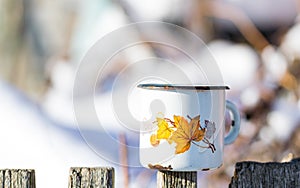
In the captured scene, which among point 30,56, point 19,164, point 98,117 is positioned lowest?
point 19,164

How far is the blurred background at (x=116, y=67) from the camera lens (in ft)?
5.03

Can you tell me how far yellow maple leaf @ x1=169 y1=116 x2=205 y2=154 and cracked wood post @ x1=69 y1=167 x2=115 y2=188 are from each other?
115 millimetres

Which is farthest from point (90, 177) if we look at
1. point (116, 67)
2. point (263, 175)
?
point (116, 67)

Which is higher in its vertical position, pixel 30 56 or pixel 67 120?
pixel 30 56

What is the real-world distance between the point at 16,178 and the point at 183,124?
0.87 ft

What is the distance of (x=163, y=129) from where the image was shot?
1033mm

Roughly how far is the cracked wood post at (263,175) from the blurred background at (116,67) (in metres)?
0.52

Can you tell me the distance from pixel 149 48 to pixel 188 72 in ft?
0.37

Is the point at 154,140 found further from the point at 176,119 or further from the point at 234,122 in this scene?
the point at 234,122

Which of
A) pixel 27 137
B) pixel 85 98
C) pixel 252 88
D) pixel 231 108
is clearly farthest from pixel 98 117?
pixel 231 108

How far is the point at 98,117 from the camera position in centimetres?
153

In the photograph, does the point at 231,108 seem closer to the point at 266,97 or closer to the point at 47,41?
the point at 266,97

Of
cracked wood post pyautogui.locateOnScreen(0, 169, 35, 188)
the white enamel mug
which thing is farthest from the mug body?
cracked wood post pyautogui.locateOnScreen(0, 169, 35, 188)

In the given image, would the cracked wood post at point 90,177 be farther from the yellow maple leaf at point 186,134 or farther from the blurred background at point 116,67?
the blurred background at point 116,67
